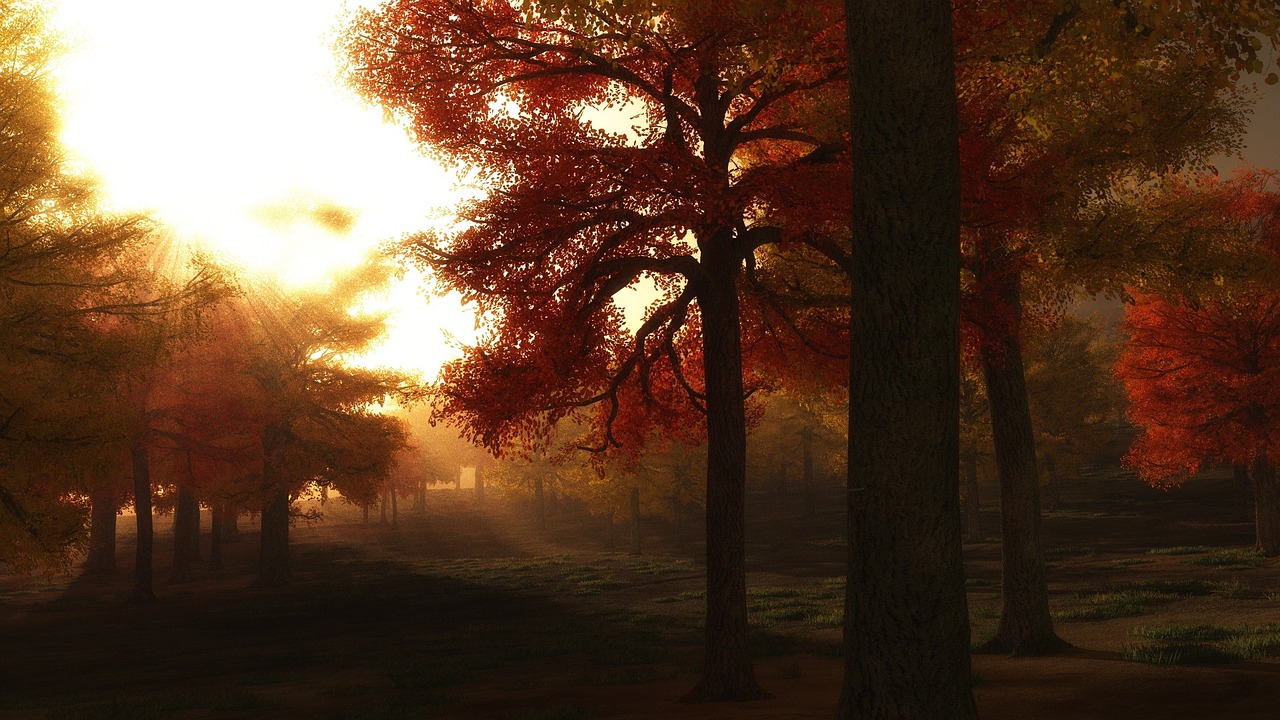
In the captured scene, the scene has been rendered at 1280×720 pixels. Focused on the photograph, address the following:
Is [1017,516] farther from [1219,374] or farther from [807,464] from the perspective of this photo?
[807,464]

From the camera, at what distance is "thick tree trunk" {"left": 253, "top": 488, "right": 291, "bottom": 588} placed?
3114cm

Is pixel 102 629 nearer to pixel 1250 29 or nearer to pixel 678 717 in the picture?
pixel 678 717

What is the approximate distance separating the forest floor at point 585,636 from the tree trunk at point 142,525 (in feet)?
2.80

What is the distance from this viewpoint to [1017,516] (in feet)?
42.3

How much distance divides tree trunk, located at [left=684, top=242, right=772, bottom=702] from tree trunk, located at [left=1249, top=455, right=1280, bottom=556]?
67.0 ft

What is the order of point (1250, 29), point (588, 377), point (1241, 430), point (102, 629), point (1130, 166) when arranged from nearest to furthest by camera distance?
1. point (1250, 29)
2. point (588, 377)
3. point (1130, 166)
4. point (102, 629)
5. point (1241, 430)

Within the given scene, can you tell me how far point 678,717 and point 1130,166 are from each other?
9366mm

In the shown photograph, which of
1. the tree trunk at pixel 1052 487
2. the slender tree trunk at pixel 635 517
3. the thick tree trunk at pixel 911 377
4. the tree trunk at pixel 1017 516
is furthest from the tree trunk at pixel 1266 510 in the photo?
the thick tree trunk at pixel 911 377

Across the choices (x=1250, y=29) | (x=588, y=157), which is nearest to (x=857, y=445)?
(x=1250, y=29)

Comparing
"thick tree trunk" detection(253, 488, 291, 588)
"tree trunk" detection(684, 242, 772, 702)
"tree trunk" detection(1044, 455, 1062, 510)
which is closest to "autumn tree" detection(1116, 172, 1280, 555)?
"tree trunk" detection(1044, 455, 1062, 510)

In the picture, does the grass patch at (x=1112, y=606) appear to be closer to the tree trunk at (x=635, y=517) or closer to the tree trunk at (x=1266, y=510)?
the tree trunk at (x=1266, y=510)

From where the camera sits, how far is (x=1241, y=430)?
949 inches

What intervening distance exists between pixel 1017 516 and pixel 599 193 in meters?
7.34

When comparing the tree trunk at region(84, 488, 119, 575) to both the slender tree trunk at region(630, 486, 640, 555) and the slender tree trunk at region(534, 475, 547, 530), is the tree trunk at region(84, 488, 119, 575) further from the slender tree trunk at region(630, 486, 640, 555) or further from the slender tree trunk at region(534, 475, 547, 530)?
the slender tree trunk at region(534, 475, 547, 530)
